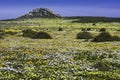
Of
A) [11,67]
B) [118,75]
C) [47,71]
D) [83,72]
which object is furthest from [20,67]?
[118,75]

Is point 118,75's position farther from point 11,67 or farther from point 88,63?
point 11,67

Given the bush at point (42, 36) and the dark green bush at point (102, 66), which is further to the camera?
the bush at point (42, 36)

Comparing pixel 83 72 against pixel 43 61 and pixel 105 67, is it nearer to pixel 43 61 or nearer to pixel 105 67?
pixel 105 67

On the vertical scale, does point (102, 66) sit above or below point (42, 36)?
above

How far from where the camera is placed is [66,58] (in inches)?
1292

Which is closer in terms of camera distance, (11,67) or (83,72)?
(83,72)

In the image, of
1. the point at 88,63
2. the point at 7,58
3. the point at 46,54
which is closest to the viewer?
the point at 88,63

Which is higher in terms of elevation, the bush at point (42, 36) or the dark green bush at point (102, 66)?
the dark green bush at point (102, 66)

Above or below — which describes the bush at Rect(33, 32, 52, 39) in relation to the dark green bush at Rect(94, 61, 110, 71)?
below

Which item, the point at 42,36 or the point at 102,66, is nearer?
the point at 102,66

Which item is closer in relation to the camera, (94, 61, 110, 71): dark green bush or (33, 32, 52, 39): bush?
(94, 61, 110, 71): dark green bush

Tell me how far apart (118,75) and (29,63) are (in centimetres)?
746

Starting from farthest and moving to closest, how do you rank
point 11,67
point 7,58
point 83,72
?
point 7,58, point 11,67, point 83,72

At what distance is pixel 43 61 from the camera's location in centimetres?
3069
